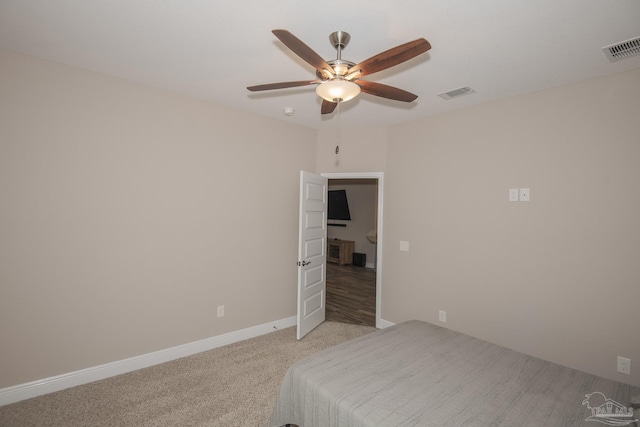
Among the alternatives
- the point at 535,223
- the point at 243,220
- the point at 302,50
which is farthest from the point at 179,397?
the point at 535,223

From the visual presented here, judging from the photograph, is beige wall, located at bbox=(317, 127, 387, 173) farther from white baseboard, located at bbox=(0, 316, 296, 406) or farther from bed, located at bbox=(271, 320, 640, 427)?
bed, located at bbox=(271, 320, 640, 427)

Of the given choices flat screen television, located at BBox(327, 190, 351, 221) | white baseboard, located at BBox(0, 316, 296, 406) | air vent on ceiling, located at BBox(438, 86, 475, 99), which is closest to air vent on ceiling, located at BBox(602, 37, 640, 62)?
air vent on ceiling, located at BBox(438, 86, 475, 99)

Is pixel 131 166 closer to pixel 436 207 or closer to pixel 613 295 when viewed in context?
pixel 436 207

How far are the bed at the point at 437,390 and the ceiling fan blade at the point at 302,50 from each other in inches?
71.1

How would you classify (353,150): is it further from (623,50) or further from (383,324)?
(623,50)

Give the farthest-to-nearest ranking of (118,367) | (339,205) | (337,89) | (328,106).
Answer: (339,205)
(118,367)
(328,106)
(337,89)

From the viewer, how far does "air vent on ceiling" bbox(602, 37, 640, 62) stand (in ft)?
6.61

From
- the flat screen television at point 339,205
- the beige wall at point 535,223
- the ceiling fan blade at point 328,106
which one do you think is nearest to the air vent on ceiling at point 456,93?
the beige wall at point 535,223

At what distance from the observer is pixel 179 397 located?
2.46 metres

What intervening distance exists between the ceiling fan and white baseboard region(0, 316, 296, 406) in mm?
2760

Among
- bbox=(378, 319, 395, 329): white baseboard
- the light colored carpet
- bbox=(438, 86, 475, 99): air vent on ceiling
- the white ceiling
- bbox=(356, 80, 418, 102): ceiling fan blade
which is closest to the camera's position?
the white ceiling

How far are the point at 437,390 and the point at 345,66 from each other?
1.93m

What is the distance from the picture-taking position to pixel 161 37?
2076 mm

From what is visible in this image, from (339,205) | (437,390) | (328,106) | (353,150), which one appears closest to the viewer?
(437,390)
